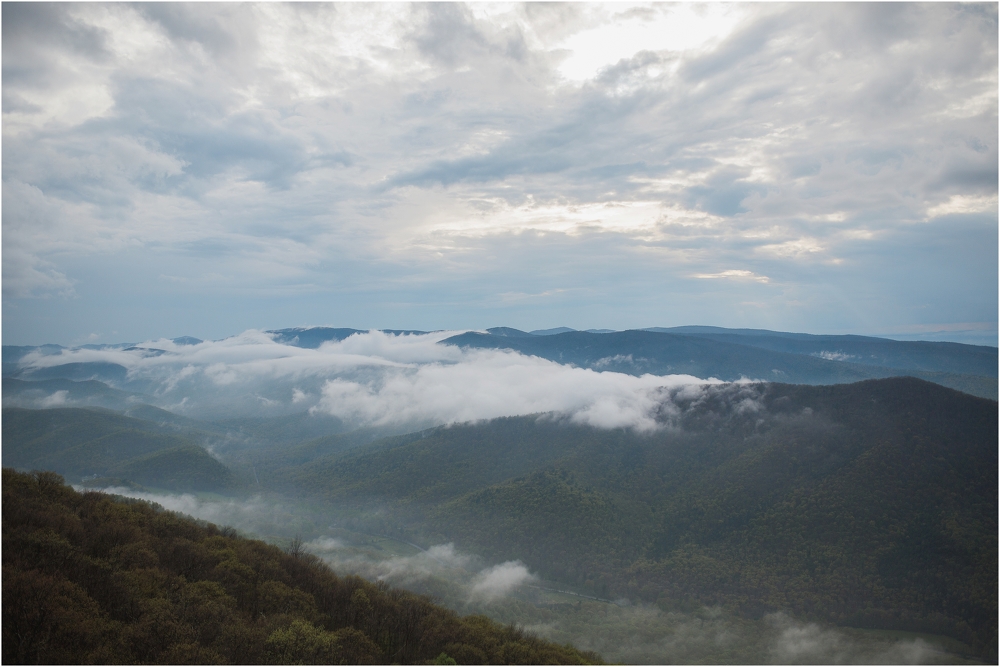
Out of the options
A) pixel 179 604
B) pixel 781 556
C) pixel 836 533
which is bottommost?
pixel 781 556

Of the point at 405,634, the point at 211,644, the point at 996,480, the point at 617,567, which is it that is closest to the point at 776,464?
the point at 996,480

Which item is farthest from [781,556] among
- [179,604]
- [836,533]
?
[179,604]

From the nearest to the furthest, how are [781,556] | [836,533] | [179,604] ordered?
1. [179,604]
2. [836,533]
3. [781,556]

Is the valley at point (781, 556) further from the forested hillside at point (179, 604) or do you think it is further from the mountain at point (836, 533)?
the forested hillside at point (179, 604)

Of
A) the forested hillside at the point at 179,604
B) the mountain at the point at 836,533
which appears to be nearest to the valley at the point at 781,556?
the mountain at the point at 836,533

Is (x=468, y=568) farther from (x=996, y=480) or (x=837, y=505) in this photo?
(x=996, y=480)

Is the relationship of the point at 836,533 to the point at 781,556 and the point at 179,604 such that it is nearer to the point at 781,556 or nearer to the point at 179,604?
the point at 781,556

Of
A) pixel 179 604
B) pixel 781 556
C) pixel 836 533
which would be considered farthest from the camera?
pixel 781 556

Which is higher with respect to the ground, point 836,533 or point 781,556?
point 836,533
